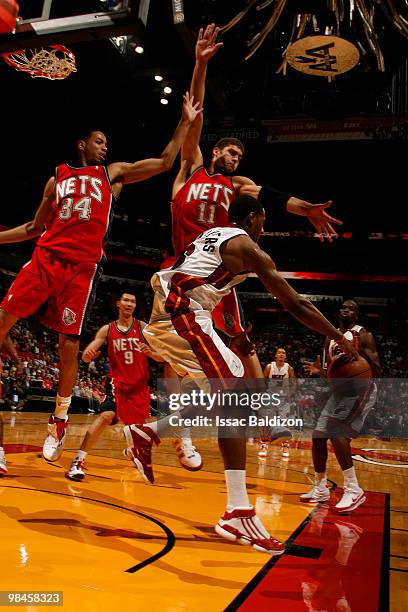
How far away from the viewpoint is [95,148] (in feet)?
13.9

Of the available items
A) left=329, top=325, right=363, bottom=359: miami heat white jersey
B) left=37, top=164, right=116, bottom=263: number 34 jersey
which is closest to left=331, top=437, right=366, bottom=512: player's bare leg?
left=329, top=325, right=363, bottom=359: miami heat white jersey

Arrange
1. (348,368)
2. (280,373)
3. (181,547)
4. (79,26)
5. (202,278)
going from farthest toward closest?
(280,373), (79,26), (348,368), (202,278), (181,547)

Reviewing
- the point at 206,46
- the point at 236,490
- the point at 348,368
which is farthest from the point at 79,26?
the point at 236,490

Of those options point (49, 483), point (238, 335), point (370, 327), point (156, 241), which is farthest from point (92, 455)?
point (370, 327)

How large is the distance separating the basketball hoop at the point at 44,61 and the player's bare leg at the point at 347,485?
523 centimetres

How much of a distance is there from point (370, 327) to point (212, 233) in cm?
2669

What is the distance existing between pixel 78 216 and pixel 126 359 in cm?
185

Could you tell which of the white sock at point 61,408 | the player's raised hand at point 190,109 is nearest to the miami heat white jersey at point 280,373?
the white sock at point 61,408

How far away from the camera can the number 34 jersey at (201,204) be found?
4145mm

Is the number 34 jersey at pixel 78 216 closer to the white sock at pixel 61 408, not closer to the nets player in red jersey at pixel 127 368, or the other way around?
the white sock at pixel 61 408

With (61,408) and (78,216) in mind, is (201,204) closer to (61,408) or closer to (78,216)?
(78,216)

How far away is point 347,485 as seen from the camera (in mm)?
4066

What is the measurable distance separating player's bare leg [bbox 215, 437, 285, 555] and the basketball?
2132 mm

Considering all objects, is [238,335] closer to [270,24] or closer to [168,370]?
[168,370]
